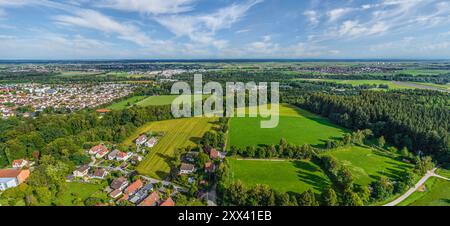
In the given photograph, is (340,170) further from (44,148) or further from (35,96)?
(35,96)

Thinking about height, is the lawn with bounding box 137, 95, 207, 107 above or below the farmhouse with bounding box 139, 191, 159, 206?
above

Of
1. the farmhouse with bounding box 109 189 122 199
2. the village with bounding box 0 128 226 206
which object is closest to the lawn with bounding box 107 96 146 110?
the village with bounding box 0 128 226 206

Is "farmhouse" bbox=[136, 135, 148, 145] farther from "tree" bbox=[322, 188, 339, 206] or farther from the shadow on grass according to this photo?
"tree" bbox=[322, 188, 339, 206]

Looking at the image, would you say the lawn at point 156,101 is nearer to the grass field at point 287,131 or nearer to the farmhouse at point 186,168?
the grass field at point 287,131

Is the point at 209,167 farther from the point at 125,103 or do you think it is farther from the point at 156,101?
the point at 125,103

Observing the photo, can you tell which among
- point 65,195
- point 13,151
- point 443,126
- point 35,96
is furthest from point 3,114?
point 443,126
